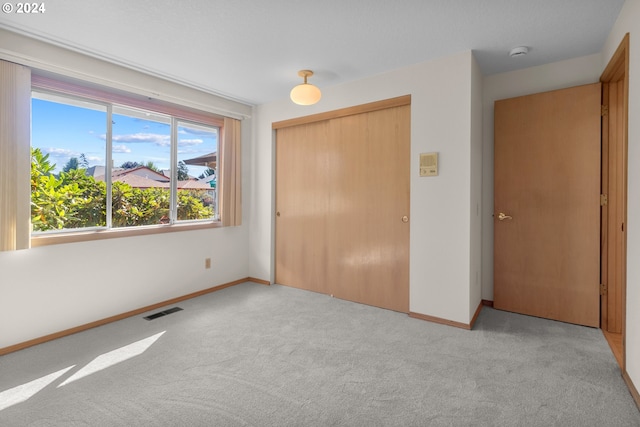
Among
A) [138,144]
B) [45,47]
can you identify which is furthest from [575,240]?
[45,47]

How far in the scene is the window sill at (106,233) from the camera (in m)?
2.64

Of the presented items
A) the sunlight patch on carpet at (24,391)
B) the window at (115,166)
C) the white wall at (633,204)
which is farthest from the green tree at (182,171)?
the white wall at (633,204)

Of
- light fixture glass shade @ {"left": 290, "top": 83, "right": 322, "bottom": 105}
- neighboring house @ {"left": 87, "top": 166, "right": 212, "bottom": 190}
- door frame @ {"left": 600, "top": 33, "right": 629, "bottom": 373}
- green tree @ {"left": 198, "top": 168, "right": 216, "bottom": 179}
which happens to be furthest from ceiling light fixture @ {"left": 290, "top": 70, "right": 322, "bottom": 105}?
door frame @ {"left": 600, "top": 33, "right": 629, "bottom": 373}

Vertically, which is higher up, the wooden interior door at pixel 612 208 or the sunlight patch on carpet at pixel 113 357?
the wooden interior door at pixel 612 208

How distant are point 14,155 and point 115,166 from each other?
31.6 inches

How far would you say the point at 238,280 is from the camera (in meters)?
4.39

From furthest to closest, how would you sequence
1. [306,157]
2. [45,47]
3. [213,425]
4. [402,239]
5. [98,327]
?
1. [306,157]
2. [402,239]
3. [98,327]
4. [45,47]
5. [213,425]

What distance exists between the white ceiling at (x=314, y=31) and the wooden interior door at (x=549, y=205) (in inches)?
19.8

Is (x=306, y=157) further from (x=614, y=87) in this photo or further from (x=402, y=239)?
(x=614, y=87)

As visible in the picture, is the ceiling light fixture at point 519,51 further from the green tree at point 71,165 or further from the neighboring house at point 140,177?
the green tree at point 71,165

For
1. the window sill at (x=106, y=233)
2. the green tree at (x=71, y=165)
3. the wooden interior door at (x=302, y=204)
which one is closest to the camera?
the window sill at (x=106, y=233)

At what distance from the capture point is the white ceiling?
2.15 metres

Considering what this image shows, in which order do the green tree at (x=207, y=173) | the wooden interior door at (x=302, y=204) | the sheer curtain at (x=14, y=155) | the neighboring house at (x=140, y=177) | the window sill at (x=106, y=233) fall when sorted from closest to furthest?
the sheer curtain at (x=14, y=155) < the window sill at (x=106, y=233) < the neighboring house at (x=140, y=177) < the wooden interior door at (x=302, y=204) < the green tree at (x=207, y=173)

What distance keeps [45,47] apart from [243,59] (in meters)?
1.55
